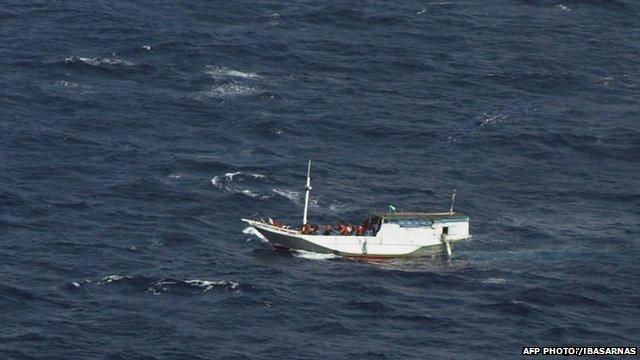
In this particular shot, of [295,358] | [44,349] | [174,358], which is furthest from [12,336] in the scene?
[295,358]

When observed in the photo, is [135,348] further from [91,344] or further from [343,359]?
[343,359]

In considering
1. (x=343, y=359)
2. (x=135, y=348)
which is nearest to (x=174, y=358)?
(x=135, y=348)

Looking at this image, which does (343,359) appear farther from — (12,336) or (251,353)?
(12,336)

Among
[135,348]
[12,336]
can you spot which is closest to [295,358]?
[135,348]

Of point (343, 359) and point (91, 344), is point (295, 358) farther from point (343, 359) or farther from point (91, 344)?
point (91, 344)

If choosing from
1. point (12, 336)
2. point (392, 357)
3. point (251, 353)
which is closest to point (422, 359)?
point (392, 357)
